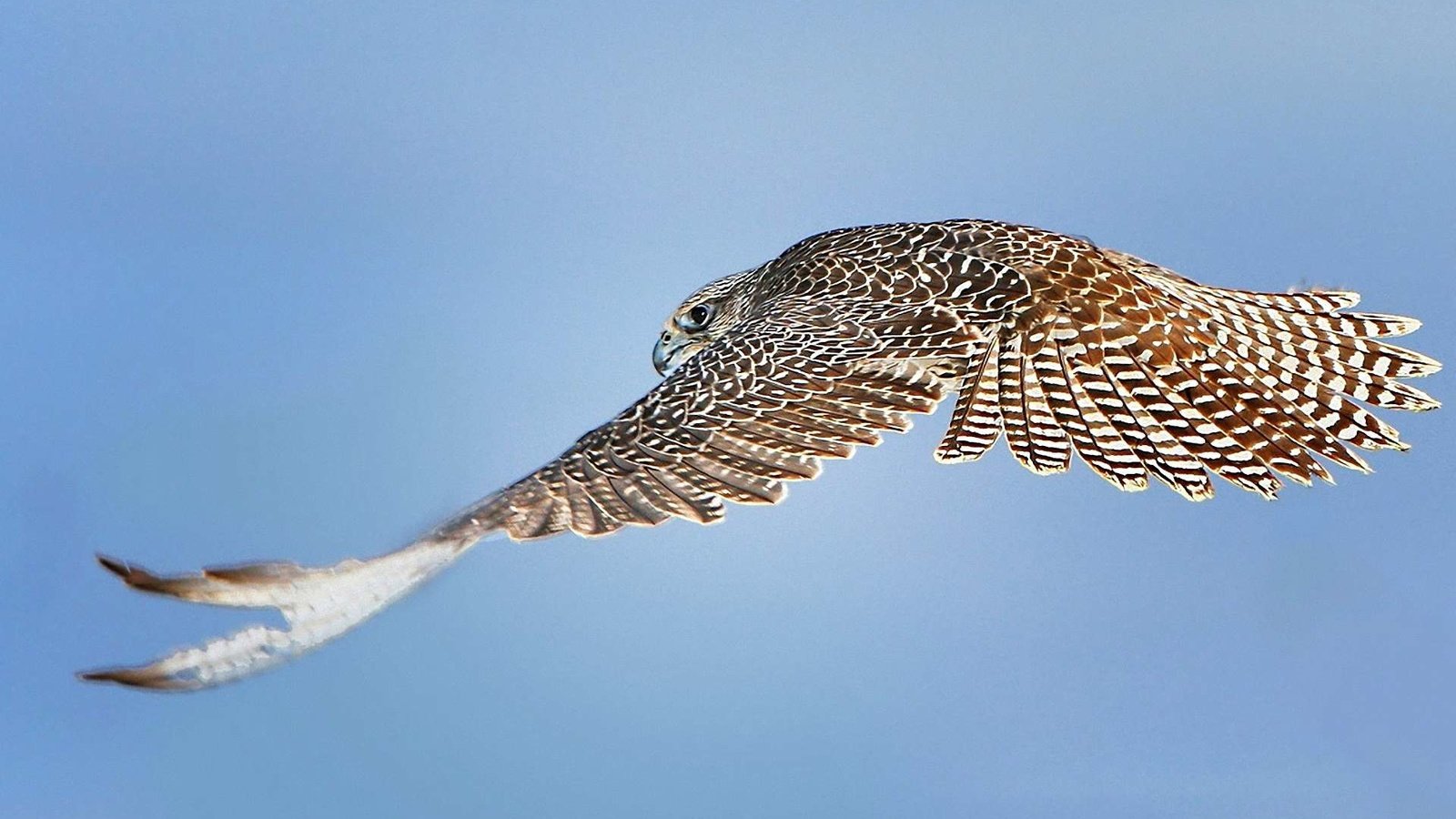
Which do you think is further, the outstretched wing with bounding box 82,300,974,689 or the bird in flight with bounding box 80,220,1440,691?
the bird in flight with bounding box 80,220,1440,691

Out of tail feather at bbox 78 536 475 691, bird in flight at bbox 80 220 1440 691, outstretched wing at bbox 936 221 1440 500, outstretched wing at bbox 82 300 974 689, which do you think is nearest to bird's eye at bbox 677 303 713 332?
bird in flight at bbox 80 220 1440 691

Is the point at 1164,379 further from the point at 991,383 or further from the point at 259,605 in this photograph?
the point at 259,605

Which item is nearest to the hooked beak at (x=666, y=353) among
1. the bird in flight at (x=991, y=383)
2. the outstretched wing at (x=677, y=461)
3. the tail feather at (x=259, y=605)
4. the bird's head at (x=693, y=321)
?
the bird's head at (x=693, y=321)

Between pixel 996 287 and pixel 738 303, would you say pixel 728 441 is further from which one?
pixel 738 303

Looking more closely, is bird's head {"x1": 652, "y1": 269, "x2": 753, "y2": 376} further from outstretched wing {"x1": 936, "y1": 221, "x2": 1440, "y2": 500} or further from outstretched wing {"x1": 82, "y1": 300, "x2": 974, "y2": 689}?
outstretched wing {"x1": 936, "y1": 221, "x2": 1440, "y2": 500}

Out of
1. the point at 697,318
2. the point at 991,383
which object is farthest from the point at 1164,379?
the point at 697,318

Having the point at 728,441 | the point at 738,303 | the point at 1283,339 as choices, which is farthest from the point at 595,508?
the point at 1283,339
